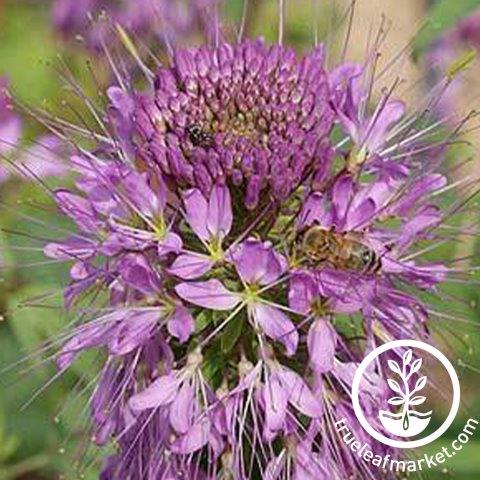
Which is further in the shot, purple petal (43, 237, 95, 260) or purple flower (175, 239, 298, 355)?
purple petal (43, 237, 95, 260)

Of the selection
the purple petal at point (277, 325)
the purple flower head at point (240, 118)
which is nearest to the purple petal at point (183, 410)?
the purple petal at point (277, 325)

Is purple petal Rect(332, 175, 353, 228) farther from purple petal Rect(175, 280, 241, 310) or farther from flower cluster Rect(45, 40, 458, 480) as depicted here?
purple petal Rect(175, 280, 241, 310)

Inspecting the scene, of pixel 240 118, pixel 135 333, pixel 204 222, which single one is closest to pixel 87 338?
pixel 135 333

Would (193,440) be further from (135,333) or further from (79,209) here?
(79,209)

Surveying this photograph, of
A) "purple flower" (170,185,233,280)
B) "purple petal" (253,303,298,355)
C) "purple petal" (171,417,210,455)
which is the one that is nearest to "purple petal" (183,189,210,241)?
"purple flower" (170,185,233,280)

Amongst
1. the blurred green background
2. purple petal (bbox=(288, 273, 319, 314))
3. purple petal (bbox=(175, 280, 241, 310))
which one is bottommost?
the blurred green background

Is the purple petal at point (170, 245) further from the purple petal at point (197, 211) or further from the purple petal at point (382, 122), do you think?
the purple petal at point (382, 122)
